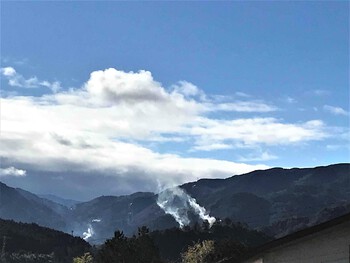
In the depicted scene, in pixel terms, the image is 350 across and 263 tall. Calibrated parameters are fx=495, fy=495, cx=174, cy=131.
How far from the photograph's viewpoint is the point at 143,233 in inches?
4700

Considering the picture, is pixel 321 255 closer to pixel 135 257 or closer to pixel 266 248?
pixel 266 248

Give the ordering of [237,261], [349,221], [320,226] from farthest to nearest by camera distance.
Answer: [237,261] < [320,226] < [349,221]

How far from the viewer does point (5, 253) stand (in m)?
185

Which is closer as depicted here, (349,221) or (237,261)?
(349,221)

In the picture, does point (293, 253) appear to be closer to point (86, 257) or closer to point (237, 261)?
point (237, 261)

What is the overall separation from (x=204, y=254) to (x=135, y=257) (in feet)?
69.4

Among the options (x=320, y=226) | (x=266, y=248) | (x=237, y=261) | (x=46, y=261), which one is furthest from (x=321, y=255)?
(x=46, y=261)

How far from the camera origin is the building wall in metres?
12.1

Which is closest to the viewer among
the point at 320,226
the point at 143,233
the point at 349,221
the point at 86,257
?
the point at 349,221

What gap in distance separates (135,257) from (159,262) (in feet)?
25.9

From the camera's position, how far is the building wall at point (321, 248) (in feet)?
39.7

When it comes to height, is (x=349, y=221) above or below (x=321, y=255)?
above

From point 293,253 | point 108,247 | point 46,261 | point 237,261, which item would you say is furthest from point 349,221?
point 46,261

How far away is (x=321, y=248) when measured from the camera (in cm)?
1300
